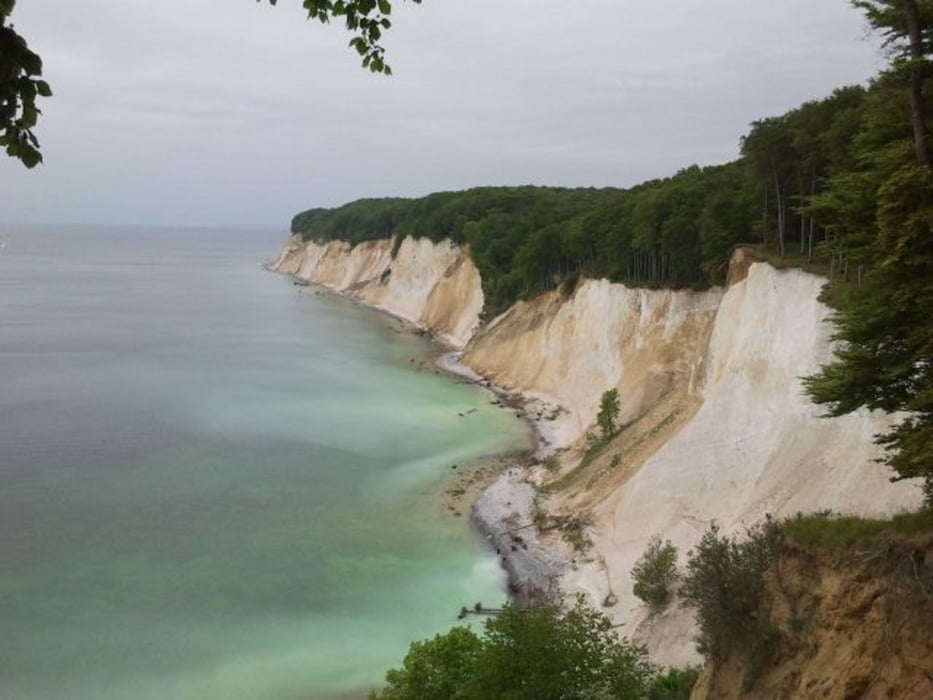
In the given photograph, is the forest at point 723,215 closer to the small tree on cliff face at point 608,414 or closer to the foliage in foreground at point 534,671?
the small tree on cliff face at point 608,414

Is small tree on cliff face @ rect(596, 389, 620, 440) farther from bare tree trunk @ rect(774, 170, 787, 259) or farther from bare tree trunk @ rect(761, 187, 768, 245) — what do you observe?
bare tree trunk @ rect(774, 170, 787, 259)

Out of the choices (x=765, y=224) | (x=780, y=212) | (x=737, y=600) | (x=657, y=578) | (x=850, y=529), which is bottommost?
(x=657, y=578)

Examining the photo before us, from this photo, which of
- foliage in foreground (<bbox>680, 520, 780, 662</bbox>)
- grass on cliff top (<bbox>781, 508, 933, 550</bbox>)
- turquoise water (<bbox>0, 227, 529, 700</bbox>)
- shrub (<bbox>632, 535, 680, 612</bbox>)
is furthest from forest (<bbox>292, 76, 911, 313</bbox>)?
turquoise water (<bbox>0, 227, 529, 700</bbox>)

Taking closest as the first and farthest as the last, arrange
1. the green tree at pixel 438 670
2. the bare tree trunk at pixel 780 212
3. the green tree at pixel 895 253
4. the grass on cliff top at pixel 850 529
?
the green tree at pixel 895 253, the grass on cliff top at pixel 850 529, the green tree at pixel 438 670, the bare tree trunk at pixel 780 212

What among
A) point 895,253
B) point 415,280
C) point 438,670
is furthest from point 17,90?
point 415,280

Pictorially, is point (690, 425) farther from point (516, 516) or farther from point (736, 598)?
point (736, 598)

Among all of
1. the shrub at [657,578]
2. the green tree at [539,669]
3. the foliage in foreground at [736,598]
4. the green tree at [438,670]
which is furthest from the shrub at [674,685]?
the green tree at [438,670]
